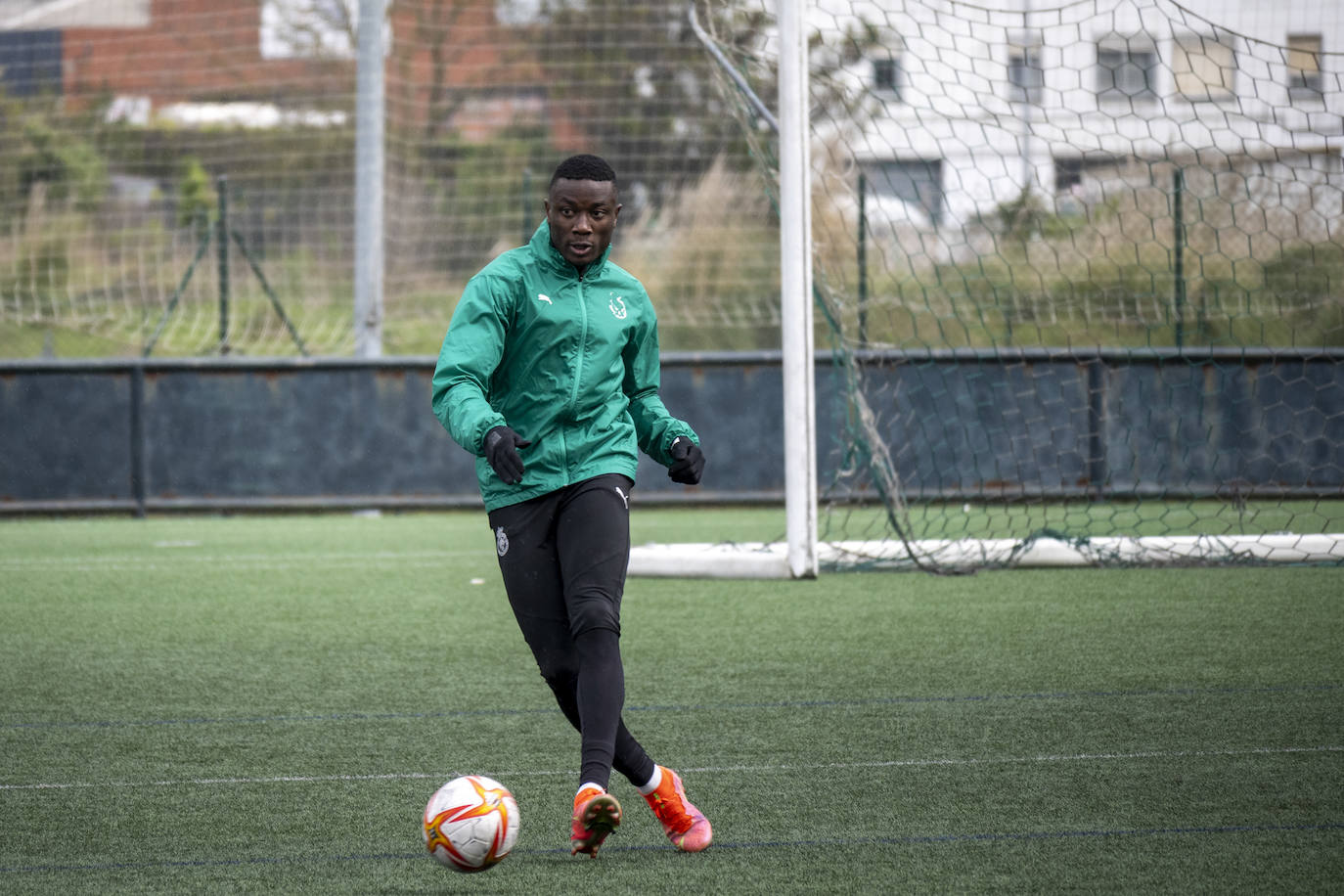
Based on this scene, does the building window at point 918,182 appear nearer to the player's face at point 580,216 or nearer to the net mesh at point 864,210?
→ the net mesh at point 864,210

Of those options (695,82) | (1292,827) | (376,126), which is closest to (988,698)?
(1292,827)

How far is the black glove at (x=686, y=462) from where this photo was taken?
3.77m

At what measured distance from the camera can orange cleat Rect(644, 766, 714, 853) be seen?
3.54m

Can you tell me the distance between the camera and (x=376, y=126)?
1338 cm

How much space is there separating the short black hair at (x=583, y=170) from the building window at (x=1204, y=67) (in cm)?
590

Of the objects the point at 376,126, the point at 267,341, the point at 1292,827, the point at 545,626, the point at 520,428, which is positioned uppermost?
the point at 376,126

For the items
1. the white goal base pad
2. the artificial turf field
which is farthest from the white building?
the artificial turf field

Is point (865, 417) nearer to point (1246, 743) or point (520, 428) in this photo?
point (1246, 743)

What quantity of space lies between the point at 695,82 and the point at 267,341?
496 cm

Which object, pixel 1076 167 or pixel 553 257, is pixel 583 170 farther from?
pixel 1076 167

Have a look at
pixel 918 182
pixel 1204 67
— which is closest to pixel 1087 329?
pixel 918 182

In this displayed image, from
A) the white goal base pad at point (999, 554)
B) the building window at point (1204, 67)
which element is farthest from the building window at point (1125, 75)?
the white goal base pad at point (999, 554)

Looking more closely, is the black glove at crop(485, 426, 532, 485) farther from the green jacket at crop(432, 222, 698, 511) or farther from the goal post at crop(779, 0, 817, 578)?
the goal post at crop(779, 0, 817, 578)

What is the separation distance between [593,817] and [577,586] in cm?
58
